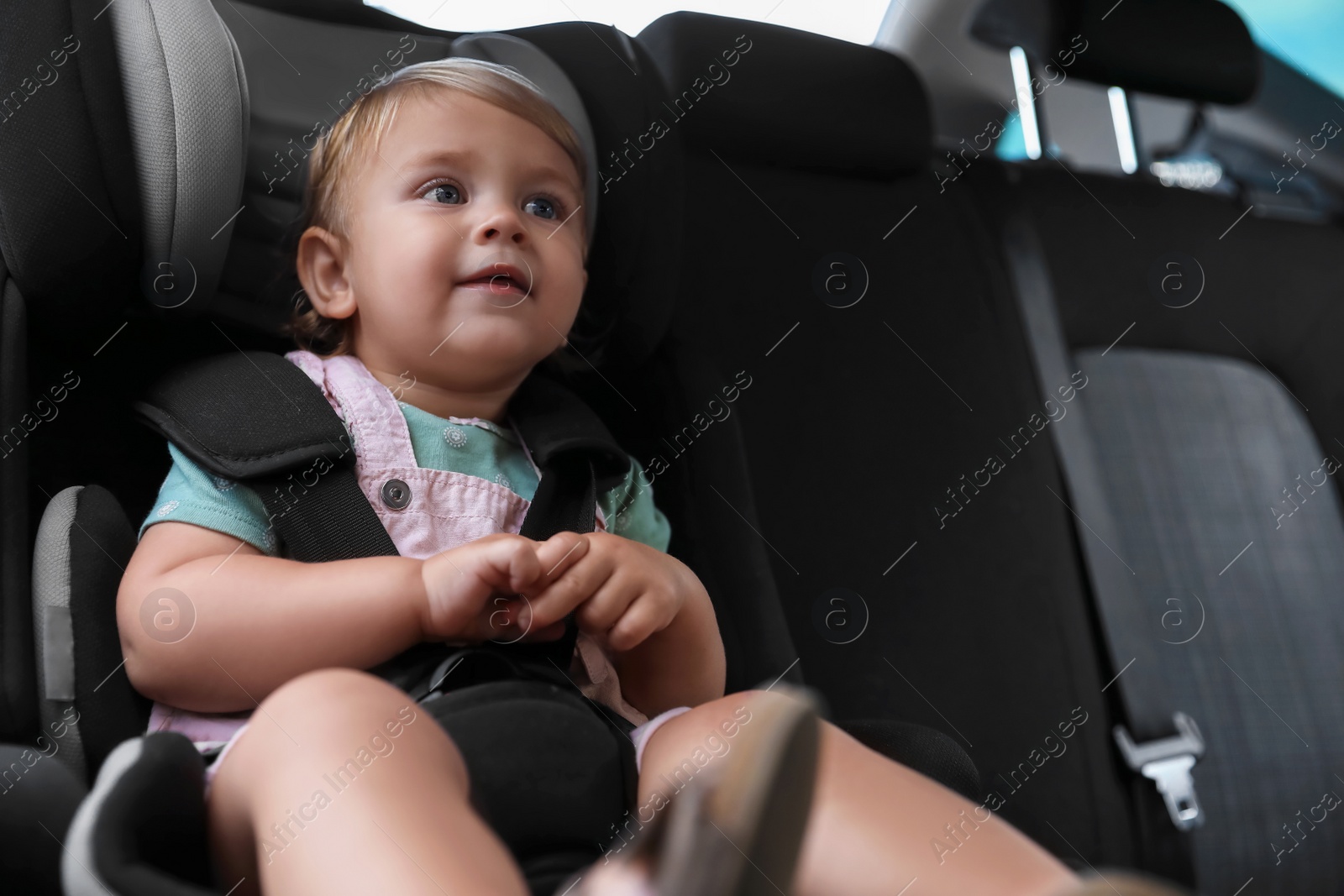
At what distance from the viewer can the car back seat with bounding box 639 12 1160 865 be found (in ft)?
3.84

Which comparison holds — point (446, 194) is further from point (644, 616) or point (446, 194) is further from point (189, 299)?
point (644, 616)

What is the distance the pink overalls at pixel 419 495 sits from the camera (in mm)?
845

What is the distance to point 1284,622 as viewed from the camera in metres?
1.43

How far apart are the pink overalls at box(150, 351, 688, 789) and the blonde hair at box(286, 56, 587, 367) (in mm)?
98

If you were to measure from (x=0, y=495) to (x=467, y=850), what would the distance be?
47 centimetres

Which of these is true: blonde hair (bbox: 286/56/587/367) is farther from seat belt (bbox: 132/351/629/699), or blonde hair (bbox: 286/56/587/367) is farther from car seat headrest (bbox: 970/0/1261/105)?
car seat headrest (bbox: 970/0/1261/105)

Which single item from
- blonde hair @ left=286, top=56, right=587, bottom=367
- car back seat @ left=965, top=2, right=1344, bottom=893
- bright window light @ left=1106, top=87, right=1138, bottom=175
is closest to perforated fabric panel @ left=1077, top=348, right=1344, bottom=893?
car back seat @ left=965, top=2, right=1344, bottom=893

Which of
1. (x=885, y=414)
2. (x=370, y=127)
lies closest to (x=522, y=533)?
(x=370, y=127)

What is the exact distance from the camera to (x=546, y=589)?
2.43 ft

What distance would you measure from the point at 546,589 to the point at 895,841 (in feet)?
0.93

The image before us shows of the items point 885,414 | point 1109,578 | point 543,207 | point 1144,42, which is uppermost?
point 1144,42

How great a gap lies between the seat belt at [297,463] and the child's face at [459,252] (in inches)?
4.3

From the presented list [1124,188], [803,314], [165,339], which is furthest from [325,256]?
[1124,188]

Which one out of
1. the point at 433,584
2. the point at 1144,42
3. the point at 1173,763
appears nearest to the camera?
the point at 433,584
